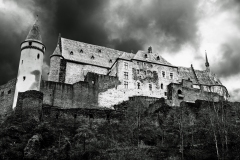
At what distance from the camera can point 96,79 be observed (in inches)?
2233

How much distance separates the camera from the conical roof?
52184 millimetres

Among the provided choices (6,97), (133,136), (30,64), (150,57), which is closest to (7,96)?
(6,97)

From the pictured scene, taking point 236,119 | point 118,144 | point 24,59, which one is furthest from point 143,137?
point 24,59

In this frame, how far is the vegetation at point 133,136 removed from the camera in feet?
120

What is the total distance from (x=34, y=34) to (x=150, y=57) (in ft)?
80.7

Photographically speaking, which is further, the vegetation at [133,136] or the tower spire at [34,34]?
the tower spire at [34,34]

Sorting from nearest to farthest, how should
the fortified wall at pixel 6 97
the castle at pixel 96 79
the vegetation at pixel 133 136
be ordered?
the vegetation at pixel 133 136, the fortified wall at pixel 6 97, the castle at pixel 96 79

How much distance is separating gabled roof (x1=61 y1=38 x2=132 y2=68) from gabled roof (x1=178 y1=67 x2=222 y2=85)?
624 inches

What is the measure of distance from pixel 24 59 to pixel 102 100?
14.8 m

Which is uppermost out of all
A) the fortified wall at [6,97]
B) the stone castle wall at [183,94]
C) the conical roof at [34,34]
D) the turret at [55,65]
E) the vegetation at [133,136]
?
the conical roof at [34,34]

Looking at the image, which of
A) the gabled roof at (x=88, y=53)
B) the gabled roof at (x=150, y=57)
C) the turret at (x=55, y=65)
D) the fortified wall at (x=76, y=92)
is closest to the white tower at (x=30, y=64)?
the fortified wall at (x=76, y=92)

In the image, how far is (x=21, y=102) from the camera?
1752 inches

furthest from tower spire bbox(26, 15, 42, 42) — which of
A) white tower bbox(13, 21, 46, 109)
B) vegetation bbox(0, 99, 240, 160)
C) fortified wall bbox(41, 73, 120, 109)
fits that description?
vegetation bbox(0, 99, 240, 160)

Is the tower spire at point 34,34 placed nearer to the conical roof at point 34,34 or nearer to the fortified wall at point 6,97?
the conical roof at point 34,34
